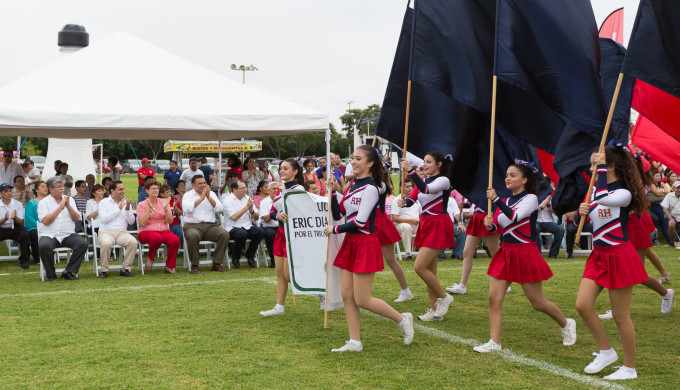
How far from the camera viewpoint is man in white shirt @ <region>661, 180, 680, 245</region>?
1478 centimetres

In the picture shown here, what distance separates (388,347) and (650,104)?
389 cm

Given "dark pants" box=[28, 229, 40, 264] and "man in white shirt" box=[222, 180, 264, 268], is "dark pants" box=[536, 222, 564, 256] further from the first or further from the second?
"dark pants" box=[28, 229, 40, 264]

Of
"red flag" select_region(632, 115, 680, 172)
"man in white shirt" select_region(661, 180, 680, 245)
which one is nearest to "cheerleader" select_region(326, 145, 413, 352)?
"red flag" select_region(632, 115, 680, 172)

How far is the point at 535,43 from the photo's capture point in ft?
23.0

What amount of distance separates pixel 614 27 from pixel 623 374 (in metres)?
7.18

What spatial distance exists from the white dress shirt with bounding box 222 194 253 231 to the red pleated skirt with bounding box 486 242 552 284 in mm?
6852

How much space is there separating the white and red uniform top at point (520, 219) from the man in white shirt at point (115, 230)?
6.74 metres

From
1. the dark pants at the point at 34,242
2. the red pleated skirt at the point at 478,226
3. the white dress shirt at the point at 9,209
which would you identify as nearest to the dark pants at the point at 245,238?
the dark pants at the point at 34,242

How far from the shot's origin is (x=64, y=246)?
1078cm

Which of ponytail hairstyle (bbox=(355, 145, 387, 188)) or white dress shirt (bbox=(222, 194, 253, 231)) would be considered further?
white dress shirt (bbox=(222, 194, 253, 231))

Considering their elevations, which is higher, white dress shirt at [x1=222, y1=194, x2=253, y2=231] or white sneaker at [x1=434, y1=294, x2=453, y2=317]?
white dress shirt at [x1=222, y1=194, x2=253, y2=231]

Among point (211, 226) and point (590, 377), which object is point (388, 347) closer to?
point (590, 377)

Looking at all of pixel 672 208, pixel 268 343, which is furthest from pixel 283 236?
pixel 672 208

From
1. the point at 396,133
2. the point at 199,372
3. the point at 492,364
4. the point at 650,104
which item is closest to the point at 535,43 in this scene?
the point at 650,104
